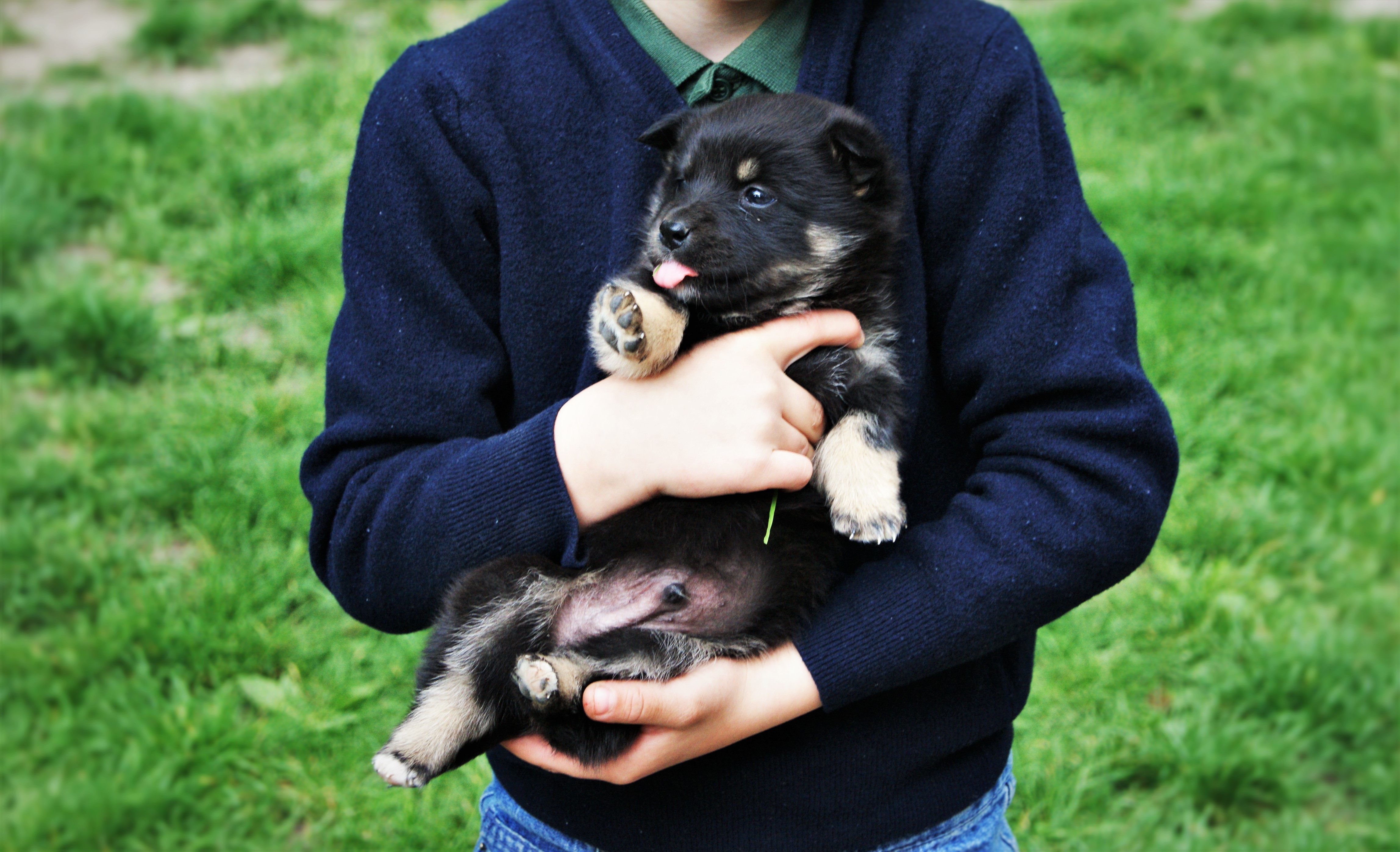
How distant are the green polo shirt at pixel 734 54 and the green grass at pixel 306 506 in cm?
212

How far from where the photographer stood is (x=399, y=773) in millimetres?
1823

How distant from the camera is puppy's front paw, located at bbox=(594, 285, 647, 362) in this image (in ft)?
5.93

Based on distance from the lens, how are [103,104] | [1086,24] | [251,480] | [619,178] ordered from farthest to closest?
[1086,24] < [103,104] < [251,480] < [619,178]

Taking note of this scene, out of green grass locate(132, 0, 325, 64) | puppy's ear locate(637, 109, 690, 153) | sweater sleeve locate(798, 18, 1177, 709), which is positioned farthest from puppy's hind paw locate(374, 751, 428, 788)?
green grass locate(132, 0, 325, 64)

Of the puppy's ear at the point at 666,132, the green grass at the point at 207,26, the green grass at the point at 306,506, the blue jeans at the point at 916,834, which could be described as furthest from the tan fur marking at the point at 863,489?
the green grass at the point at 207,26

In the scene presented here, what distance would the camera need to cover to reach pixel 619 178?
1.97 meters

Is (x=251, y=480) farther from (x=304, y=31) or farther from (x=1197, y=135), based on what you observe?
(x=1197, y=135)

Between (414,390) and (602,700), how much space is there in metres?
0.64

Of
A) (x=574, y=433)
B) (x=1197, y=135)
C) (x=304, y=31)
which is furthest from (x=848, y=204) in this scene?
(x=304, y=31)

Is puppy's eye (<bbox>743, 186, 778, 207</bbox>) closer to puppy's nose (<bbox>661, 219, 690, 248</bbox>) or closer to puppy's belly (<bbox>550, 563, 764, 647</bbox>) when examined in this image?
puppy's nose (<bbox>661, 219, 690, 248</bbox>)

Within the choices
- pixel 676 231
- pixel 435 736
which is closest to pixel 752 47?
pixel 676 231

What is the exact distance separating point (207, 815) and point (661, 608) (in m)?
1.95

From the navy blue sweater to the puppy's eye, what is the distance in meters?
0.20

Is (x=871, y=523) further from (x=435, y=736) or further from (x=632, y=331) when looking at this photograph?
(x=435, y=736)
